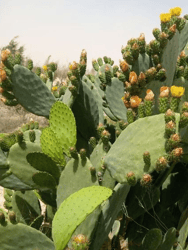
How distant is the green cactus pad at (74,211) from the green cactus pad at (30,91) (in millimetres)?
766

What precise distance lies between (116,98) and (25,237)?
91 cm

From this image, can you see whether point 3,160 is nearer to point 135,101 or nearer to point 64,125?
point 64,125

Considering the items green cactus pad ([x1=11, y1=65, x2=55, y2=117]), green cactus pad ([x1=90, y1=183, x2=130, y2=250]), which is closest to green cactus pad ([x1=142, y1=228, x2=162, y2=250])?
green cactus pad ([x1=90, y1=183, x2=130, y2=250])

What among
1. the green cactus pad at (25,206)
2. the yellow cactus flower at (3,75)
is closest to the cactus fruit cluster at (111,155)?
the yellow cactus flower at (3,75)

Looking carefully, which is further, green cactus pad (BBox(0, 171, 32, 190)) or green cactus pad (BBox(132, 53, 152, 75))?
green cactus pad (BBox(0, 171, 32, 190))

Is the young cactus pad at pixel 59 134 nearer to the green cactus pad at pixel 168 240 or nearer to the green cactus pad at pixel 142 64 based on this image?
the green cactus pad at pixel 142 64

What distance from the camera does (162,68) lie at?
5.79 ft

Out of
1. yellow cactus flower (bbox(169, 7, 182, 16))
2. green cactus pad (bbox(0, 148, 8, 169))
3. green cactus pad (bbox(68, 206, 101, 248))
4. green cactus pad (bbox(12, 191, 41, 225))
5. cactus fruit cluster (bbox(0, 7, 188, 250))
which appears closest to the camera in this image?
cactus fruit cluster (bbox(0, 7, 188, 250))

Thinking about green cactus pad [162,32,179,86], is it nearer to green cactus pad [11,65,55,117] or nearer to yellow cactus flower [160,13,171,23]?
yellow cactus flower [160,13,171,23]

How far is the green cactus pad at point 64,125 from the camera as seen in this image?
1.72 m

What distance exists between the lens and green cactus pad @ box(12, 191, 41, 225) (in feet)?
7.92

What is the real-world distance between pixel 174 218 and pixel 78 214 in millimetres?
927

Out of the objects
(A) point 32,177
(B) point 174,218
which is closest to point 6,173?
(A) point 32,177

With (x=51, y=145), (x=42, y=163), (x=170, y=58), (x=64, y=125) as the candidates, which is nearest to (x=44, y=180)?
(x=42, y=163)
